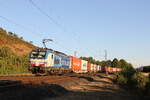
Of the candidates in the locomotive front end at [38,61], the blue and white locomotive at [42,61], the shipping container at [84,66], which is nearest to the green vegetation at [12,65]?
the locomotive front end at [38,61]

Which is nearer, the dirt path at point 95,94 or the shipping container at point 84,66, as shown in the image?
the dirt path at point 95,94

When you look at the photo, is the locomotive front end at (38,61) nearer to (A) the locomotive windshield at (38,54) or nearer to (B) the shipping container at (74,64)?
(A) the locomotive windshield at (38,54)

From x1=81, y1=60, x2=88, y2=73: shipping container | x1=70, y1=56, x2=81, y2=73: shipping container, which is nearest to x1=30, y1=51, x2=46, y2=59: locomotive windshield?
x1=70, y1=56, x2=81, y2=73: shipping container

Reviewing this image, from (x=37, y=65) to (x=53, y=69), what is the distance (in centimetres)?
306

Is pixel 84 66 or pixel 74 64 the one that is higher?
pixel 74 64

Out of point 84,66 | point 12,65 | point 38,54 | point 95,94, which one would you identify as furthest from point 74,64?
point 95,94

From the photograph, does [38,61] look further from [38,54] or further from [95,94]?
[95,94]

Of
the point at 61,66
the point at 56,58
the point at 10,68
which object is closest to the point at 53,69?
the point at 56,58

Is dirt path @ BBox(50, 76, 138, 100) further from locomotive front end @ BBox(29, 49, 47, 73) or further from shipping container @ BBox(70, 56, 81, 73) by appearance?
shipping container @ BBox(70, 56, 81, 73)

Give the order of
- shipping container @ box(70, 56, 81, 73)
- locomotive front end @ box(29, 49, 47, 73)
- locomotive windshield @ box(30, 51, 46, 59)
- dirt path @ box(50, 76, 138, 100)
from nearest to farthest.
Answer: dirt path @ box(50, 76, 138, 100), locomotive front end @ box(29, 49, 47, 73), locomotive windshield @ box(30, 51, 46, 59), shipping container @ box(70, 56, 81, 73)

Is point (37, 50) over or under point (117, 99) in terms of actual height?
over

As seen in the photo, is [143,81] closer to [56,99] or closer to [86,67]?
[56,99]

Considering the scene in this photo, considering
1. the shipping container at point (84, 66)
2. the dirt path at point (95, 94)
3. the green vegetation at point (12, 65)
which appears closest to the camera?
the dirt path at point (95, 94)

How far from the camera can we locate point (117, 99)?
609 inches
